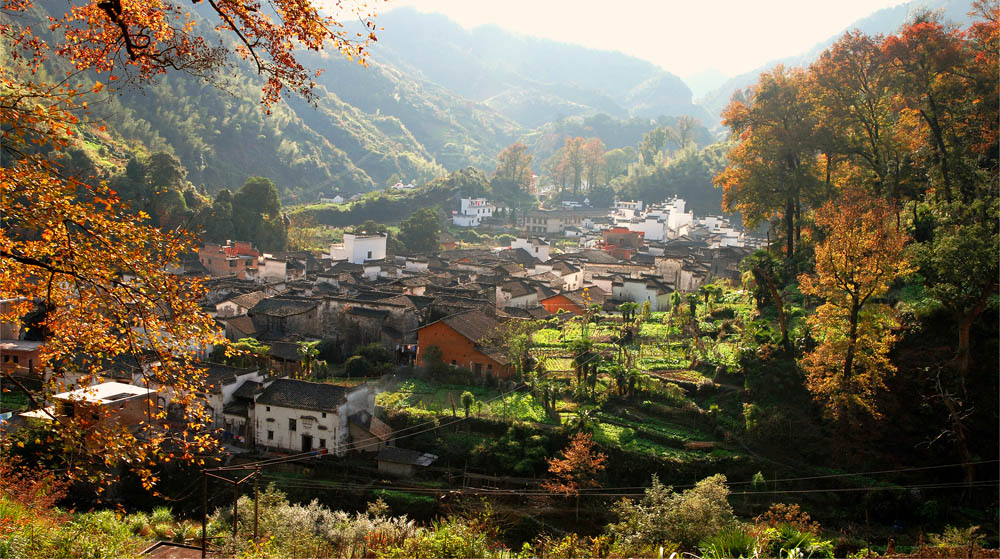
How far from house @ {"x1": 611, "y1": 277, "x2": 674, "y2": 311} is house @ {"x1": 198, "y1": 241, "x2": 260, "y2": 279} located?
64.6 ft

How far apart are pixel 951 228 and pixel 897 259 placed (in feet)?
4.36

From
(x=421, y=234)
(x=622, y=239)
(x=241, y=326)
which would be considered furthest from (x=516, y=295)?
(x=421, y=234)

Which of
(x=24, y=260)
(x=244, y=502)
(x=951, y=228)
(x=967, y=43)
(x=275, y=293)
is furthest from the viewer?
(x=275, y=293)

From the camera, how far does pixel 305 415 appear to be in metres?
17.7

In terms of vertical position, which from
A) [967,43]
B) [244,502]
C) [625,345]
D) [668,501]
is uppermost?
[967,43]

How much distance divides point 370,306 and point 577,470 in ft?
41.1

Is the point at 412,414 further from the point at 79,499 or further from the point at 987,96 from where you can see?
the point at 987,96

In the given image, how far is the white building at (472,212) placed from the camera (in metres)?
60.1

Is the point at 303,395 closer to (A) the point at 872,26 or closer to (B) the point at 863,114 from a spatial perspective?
(B) the point at 863,114

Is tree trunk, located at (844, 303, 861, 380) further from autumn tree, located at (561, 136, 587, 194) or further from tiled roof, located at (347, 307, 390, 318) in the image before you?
autumn tree, located at (561, 136, 587, 194)

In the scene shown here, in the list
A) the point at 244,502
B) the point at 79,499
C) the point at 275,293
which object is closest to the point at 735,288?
the point at 275,293

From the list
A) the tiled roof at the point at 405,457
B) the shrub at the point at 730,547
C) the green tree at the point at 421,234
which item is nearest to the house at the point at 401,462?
the tiled roof at the point at 405,457

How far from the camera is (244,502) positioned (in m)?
13.5

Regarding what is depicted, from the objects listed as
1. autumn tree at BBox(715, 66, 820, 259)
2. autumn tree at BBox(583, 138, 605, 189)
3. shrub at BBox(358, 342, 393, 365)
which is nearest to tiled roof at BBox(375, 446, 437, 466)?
shrub at BBox(358, 342, 393, 365)
